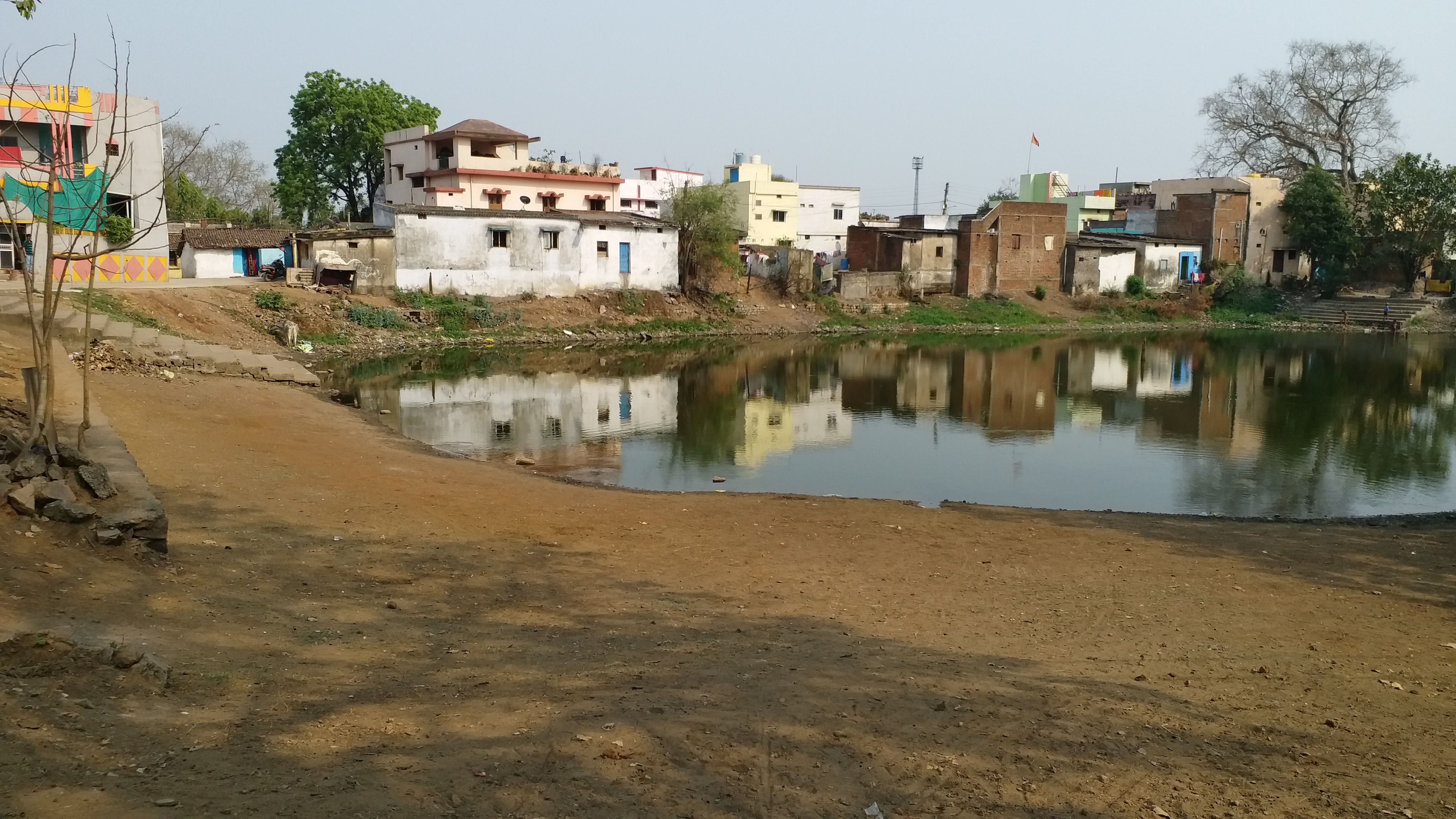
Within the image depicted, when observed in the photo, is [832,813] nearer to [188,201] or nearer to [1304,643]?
[1304,643]

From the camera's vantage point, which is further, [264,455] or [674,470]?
[674,470]

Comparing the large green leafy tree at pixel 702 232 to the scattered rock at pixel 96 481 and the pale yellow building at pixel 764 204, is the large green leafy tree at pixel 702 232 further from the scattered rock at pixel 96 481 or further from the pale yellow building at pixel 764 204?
the scattered rock at pixel 96 481

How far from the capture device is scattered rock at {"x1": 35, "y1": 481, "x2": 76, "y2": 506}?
285 inches

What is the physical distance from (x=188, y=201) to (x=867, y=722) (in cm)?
5083

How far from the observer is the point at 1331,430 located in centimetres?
2177

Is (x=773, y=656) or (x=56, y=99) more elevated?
(x=56, y=99)

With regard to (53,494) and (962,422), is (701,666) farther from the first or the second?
(962,422)

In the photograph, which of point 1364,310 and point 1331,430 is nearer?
point 1331,430

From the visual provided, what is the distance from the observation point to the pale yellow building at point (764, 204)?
57.8 m

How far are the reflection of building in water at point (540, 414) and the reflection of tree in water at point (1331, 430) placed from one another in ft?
31.7

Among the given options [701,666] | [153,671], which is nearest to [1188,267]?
[701,666]

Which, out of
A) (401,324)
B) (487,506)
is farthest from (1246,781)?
(401,324)

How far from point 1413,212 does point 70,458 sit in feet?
182

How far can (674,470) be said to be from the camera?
54.0ft
